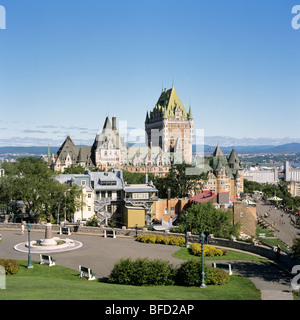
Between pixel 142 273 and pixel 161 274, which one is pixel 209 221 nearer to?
pixel 161 274

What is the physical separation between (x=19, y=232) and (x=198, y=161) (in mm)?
75626

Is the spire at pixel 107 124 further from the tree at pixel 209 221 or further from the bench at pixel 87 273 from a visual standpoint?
the bench at pixel 87 273

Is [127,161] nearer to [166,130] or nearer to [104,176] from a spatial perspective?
[166,130]

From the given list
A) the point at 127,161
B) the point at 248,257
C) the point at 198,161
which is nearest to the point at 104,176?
the point at 248,257

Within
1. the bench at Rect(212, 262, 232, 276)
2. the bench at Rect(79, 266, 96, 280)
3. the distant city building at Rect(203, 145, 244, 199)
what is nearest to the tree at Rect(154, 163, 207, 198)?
the distant city building at Rect(203, 145, 244, 199)

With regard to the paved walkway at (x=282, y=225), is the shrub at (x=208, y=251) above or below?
above

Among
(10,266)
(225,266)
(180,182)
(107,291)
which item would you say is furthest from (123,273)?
(180,182)

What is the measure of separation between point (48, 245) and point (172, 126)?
11957 centimetres

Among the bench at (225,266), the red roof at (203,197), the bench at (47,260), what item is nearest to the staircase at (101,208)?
the red roof at (203,197)

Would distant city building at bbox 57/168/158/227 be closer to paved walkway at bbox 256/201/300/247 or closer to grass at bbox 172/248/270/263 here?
paved walkway at bbox 256/201/300/247

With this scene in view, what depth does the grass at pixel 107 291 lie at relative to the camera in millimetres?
15979

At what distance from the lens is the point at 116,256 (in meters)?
28.6

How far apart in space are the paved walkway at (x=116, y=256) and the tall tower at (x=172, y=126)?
10800cm

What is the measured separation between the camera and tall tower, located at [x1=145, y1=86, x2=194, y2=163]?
14450 cm
